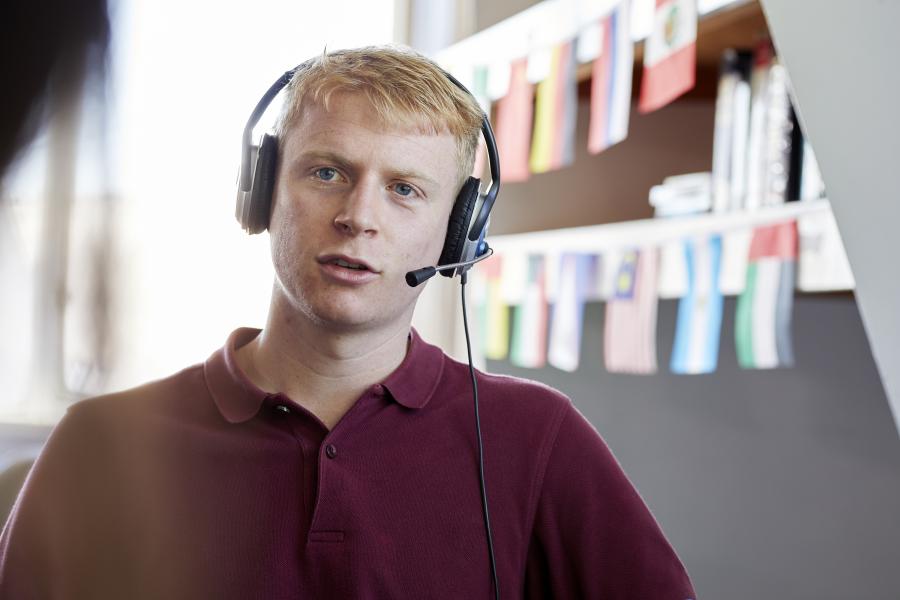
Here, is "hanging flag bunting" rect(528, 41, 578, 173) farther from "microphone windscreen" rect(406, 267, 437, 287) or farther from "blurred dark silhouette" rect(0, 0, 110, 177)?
"blurred dark silhouette" rect(0, 0, 110, 177)

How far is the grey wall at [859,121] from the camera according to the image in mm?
770

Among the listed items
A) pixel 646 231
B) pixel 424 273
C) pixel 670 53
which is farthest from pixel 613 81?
pixel 424 273

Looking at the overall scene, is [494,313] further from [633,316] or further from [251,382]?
[251,382]

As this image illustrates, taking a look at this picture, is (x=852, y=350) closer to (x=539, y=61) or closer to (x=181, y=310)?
(x=539, y=61)

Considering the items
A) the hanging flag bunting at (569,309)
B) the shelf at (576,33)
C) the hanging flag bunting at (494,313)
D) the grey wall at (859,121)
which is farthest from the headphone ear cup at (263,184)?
the hanging flag bunting at (494,313)

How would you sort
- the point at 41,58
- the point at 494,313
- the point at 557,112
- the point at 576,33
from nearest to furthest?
the point at 41,58 → the point at 576,33 → the point at 557,112 → the point at 494,313

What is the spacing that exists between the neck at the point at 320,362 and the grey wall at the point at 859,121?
51 cm

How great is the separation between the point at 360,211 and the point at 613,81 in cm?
91

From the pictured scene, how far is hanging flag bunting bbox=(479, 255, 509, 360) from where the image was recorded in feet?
7.26

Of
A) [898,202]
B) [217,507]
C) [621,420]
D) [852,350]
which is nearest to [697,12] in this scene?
[852,350]

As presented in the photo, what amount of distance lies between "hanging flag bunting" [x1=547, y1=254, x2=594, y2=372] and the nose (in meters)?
1.07

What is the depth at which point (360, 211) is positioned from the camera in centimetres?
95

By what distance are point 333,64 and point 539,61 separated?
3.43ft

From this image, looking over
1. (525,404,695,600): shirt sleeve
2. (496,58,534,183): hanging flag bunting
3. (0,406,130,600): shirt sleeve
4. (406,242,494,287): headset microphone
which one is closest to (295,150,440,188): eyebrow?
(406,242,494,287): headset microphone
